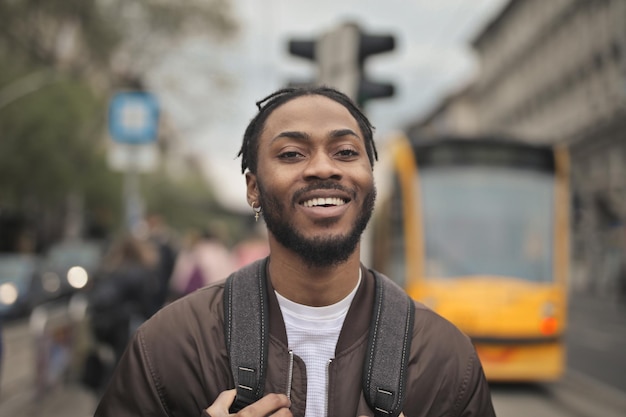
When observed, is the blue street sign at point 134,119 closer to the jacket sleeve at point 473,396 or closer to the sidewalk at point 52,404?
the sidewalk at point 52,404

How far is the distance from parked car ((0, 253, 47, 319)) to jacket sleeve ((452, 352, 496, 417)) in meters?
16.2

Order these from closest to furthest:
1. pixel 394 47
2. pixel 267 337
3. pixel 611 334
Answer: pixel 267 337 → pixel 394 47 → pixel 611 334

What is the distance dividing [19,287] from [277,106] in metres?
17.2

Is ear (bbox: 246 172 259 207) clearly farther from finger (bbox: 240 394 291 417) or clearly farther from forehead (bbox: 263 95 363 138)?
finger (bbox: 240 394 291 417)

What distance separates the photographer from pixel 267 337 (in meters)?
1.82

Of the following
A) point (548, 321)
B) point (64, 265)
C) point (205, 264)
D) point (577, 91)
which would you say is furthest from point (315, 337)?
point (577, 91)

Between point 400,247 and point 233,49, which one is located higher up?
point 233,49

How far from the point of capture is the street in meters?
7.71

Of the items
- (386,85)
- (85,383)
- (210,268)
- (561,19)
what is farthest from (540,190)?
(561,19)

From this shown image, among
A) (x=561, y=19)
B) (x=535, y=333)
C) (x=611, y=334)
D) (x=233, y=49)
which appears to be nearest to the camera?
(x=535, y=333)

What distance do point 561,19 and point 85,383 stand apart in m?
43.7

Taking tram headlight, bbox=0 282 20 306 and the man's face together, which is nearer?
the man's face

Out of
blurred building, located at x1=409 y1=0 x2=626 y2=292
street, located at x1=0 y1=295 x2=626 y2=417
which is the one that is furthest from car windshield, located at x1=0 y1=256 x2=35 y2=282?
blurred building, located at x1=409 y1=0 x2=626 y2=292

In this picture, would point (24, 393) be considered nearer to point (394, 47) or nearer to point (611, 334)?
point (394, 47)
